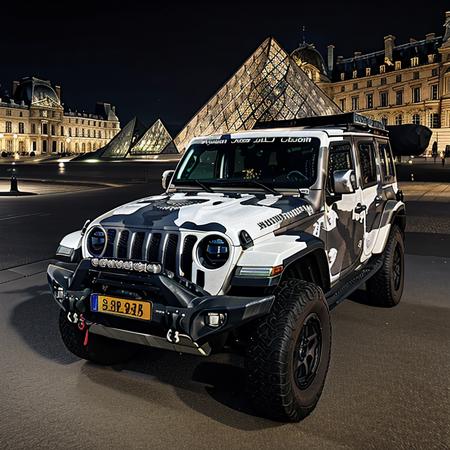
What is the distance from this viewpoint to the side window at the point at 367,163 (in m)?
→ 5.40

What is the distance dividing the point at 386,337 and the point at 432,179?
29.5 metres

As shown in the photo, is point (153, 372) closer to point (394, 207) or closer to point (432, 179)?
point (394, 207)

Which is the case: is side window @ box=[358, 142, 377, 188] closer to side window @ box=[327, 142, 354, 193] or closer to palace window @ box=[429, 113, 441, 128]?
side window @ box=[327, 142, 354, 193]

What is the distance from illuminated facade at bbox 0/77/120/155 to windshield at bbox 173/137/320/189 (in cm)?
14267

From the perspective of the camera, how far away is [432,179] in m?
32.0

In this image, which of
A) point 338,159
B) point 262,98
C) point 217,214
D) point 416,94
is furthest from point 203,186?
point 416,94

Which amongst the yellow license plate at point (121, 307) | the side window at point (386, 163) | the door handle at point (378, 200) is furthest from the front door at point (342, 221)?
the yellow license plate at point (121, 307)

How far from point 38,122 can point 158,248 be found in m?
163

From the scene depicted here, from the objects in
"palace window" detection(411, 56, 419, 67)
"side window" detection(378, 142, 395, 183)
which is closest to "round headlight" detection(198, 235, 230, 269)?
"side window" detection(378, 142, 395, 183)

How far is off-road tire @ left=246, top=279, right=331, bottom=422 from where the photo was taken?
3244 mm

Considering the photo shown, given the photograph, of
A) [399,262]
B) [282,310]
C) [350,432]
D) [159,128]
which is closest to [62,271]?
[282,310]

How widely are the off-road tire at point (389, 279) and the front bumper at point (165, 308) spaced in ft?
9.94

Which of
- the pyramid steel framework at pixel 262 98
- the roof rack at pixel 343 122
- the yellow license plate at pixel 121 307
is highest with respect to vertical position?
the pyramid steel framework at pixel 262 98

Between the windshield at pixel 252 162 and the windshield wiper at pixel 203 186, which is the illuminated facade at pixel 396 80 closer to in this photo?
the windshield at pixel 252 162
